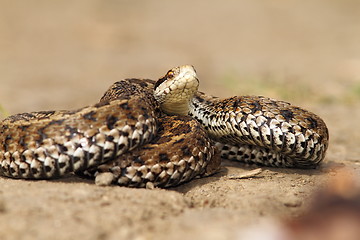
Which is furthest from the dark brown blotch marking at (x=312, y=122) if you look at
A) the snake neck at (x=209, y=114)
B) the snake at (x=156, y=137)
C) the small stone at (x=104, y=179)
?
the small stone at (x=104, y=179)

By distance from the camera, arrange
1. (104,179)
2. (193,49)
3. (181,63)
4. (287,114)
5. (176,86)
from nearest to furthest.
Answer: (104,179), (287,114), (176,86), (181,63), (193,49)

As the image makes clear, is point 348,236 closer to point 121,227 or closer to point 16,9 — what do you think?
point 121,227

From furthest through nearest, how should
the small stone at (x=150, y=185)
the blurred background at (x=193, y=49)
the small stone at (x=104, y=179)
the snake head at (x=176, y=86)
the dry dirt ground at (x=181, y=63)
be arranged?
the blurred background at (x=193, y=49), the snake head at (x=176, y=86), the small stone at (x=150, y=185), the small stone at (x=104, y=179), the dry dirt ground at (x=181, y=63)

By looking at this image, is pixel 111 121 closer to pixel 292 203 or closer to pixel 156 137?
pixel 156 137

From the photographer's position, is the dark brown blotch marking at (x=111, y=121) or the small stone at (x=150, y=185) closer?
the dark brown blotch marking at (x=111, y=121)

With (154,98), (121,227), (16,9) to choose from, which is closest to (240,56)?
(16,9)

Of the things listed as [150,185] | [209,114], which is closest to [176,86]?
[209,114]

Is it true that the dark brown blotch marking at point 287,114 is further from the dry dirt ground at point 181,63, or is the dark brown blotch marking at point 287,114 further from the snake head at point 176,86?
the snake head at point 176,86
